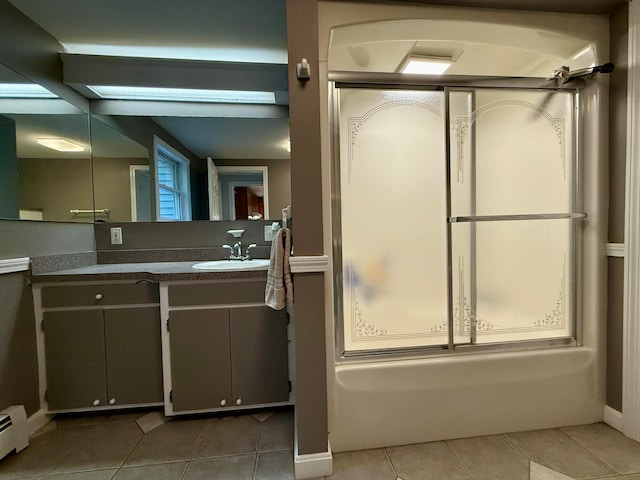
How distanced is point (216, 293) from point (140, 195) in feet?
3.71

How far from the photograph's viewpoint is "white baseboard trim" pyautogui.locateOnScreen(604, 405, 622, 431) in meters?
1.58

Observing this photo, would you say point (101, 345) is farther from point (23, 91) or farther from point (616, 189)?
point (616, 189)

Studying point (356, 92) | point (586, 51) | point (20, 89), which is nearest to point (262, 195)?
point (356, 92)

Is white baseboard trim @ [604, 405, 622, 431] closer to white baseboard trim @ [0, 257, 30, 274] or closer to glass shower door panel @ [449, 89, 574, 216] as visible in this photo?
glass shower door panel @ [449, 89, 574, 216]

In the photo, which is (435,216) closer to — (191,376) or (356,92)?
(356,92)

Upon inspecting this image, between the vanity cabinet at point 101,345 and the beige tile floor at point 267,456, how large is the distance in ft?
0.65

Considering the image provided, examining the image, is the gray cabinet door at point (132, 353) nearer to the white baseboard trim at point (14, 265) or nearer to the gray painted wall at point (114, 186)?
the white baseboard trim at point (14, 265)

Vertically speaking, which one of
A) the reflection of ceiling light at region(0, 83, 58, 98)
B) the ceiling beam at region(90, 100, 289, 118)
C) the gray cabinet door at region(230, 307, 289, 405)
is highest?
the ceiling beam at region(90, 100, 289, 118)

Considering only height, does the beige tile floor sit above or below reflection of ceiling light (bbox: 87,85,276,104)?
below

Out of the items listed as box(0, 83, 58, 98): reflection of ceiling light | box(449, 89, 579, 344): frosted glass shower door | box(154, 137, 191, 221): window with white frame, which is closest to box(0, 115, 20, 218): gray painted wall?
box(0, 83, 58, 98): reflection of ceiling light

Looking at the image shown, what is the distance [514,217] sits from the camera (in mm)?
1684

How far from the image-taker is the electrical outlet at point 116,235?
7.01 feet

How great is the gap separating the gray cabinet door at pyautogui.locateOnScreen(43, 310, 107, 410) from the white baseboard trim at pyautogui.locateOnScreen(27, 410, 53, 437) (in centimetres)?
6

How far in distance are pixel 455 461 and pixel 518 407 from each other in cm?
52
